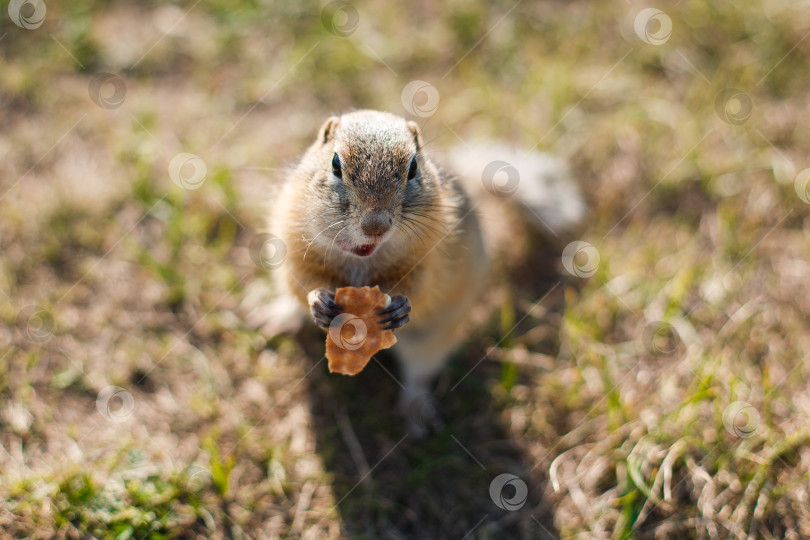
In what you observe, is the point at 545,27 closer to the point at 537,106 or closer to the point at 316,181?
the point at 537,106
